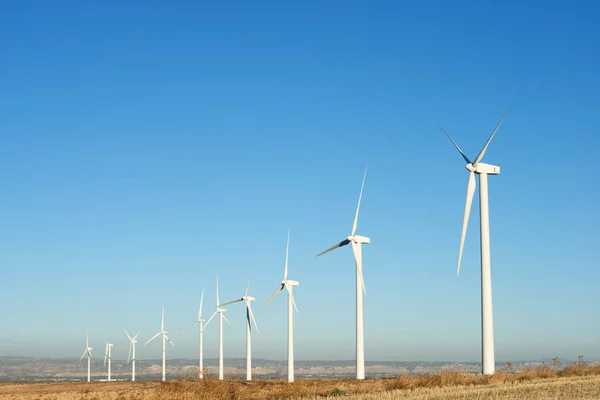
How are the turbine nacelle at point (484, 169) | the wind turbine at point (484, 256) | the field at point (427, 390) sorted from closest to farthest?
the field at point (427, 390), the wind turbine at point (484, 256), the turbine nacelle at point (484, 169)

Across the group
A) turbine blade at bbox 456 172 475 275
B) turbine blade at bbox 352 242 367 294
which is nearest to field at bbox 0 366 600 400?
turbine blade at bbox 456 172 475 275

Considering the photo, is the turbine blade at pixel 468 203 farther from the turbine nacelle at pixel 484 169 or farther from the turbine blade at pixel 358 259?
the turbine blade at pixel 358 259

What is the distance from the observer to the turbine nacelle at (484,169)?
213 feet

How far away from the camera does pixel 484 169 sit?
214 feet

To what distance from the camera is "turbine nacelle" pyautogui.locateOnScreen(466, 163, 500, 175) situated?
64.9m

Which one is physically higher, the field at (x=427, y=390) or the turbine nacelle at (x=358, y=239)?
the turbine nacelle at (x=358, y=239)

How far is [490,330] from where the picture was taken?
5741 centimetres

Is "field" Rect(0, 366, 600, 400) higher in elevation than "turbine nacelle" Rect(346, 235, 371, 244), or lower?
lower

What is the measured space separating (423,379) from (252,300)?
73.8 meters

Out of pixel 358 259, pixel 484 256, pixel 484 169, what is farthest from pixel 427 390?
pixel 358 259

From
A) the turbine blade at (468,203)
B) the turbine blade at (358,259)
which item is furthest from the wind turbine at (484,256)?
the turbine blade at (358,259)

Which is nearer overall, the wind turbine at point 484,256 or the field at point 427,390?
the field at point 427,390

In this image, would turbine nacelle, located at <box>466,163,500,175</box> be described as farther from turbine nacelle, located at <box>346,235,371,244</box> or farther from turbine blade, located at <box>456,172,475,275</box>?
turbine nacelle, located at <box>346,235,371,244</box>

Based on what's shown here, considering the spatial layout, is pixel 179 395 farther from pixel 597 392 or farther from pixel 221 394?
pixel 597 392
